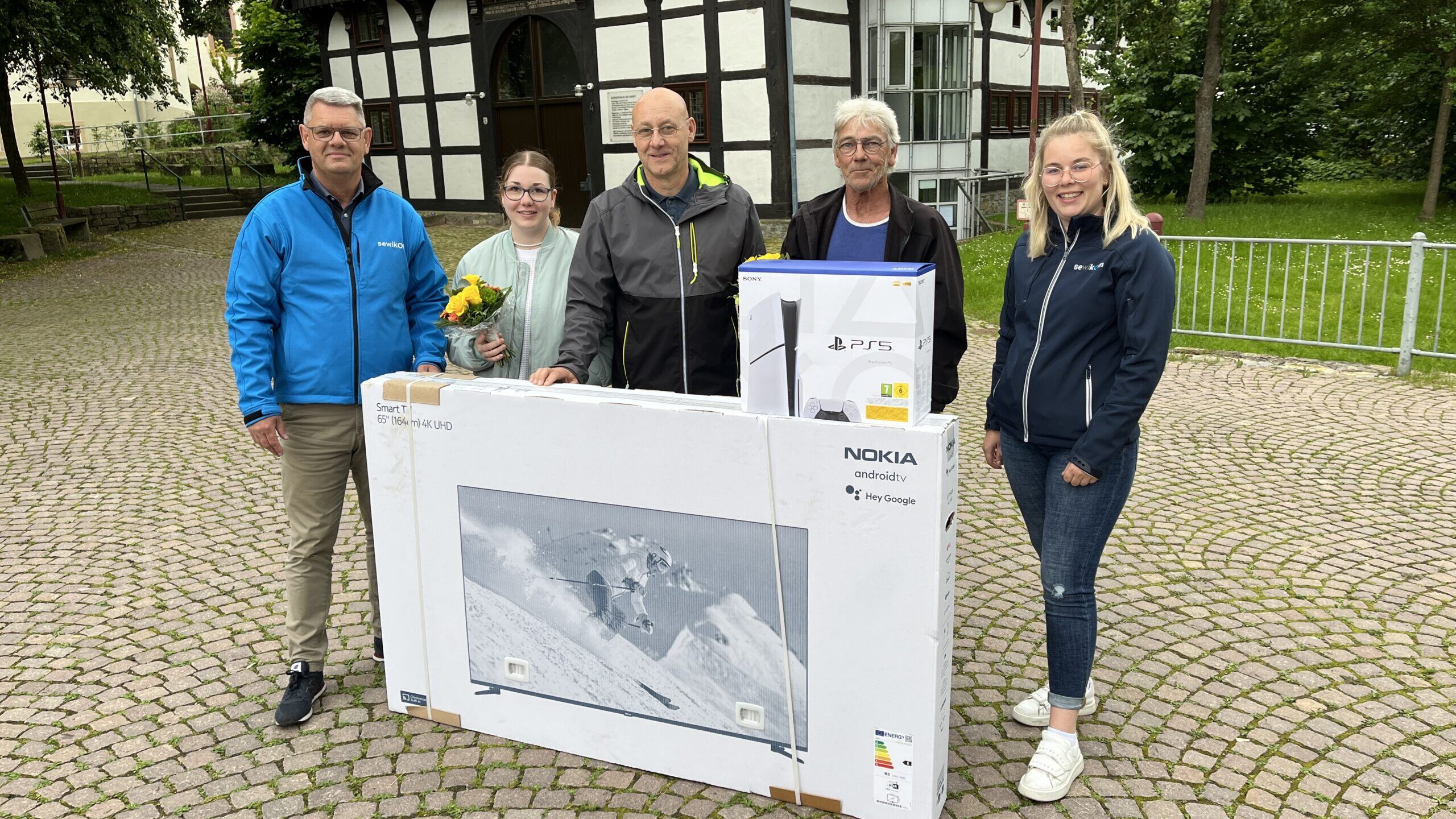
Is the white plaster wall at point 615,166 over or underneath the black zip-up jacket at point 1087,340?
over

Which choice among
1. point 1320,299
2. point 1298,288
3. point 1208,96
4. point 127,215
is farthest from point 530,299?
point 127,215

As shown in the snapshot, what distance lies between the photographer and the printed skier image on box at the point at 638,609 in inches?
119

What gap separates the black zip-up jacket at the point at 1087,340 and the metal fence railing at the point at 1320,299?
20.0ft

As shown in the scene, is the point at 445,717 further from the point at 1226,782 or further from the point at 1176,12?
the point at 1176,12

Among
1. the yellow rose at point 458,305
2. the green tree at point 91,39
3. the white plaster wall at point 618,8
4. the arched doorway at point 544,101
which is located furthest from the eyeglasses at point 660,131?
the green tree at point 91,39

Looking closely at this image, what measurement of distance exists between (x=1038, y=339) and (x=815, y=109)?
46.2 ft

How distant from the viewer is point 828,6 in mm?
16359

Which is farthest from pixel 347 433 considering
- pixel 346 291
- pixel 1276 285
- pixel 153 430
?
pixel 1276 285

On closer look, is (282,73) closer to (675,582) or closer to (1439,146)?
(1439,146)

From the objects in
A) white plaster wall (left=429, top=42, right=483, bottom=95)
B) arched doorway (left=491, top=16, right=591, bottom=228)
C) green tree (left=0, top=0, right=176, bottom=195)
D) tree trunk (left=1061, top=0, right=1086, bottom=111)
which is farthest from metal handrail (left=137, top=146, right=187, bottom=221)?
tree trunk (left=1061, top=0, right=1086, bottom=111)

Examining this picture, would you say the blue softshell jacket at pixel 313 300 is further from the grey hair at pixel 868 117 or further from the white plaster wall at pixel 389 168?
the white plaster wall at pixel 389 168

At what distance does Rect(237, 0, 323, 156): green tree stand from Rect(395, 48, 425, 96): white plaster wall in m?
5.20

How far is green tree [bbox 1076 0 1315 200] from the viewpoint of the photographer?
2283 centimetres

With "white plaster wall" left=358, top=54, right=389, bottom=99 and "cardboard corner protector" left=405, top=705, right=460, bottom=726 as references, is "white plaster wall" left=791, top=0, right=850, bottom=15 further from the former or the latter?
"cardboard corner protector" left=405, top=705, right=460, bottom=726
